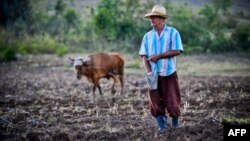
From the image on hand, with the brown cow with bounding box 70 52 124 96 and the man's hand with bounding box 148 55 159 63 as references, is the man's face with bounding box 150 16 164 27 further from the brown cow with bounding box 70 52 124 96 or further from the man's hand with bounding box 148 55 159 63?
the brown cow with bounding box 70 52 124 96

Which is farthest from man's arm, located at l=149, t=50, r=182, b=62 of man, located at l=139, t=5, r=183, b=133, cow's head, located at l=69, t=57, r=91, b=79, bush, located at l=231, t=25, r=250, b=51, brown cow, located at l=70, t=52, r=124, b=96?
bush, located at l=231, t=25, r=250, b=51

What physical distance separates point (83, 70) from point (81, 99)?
6.57 ft

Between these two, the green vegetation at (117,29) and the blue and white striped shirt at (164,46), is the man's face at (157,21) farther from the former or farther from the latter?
the green vegetation at (117,29)

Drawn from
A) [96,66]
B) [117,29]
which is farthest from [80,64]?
[117,29]

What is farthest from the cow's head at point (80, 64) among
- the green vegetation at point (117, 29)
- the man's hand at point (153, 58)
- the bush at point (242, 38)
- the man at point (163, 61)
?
the bush at point (242, 38)

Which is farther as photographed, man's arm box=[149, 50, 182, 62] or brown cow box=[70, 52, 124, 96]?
brown cow box=[70, 52, 124, 96]

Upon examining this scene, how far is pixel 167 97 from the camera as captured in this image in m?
7.41

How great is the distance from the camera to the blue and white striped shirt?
24.1 feet

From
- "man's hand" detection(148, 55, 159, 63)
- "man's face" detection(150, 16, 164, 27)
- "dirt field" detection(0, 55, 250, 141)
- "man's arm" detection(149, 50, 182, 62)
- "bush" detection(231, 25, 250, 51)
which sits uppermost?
"man's face" detection(150, 16, 164, 27)

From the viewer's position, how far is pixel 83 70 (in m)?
14.1

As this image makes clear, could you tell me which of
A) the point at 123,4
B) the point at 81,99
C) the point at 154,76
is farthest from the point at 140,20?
the point at 154,76

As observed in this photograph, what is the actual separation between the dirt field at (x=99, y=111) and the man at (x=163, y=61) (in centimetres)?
36

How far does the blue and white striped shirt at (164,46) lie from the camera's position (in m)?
7.36

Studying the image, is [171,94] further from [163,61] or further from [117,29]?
[117,29]
